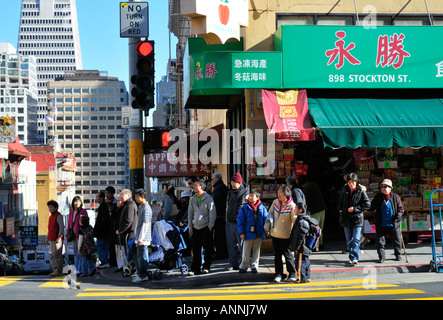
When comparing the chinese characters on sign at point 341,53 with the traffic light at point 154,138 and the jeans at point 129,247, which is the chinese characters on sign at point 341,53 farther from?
the jeans at point 129,247

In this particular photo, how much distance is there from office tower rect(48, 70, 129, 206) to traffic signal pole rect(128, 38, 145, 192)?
17598 cm

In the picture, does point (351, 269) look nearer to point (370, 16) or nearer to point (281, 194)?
point (281, 194)

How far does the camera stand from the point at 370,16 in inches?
589

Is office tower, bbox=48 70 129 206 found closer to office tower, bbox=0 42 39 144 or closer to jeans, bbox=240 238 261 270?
office tower, bbox=0 42 39 144

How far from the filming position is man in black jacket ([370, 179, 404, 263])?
12117 mm

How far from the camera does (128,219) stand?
39.4ft

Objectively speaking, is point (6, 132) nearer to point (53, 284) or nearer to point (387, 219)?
point (53, 284)

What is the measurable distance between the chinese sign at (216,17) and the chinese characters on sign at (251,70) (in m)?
0.78

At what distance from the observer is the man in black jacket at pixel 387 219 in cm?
1212

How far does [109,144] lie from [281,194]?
182581 millimetres

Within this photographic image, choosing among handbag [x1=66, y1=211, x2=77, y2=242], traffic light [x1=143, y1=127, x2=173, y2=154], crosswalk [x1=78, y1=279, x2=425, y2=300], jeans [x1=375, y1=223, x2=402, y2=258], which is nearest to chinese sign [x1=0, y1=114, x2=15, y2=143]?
handbag [x1=66, y1=211, x2=77, y2=242]

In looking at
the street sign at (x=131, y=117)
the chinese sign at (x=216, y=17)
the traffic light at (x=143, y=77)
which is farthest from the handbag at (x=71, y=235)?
the chinese sign at (x=216, y=17)

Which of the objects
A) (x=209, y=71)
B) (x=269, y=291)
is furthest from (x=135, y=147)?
(x=269, y=291)

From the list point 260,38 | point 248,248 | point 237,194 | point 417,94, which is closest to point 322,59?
point 260,38
